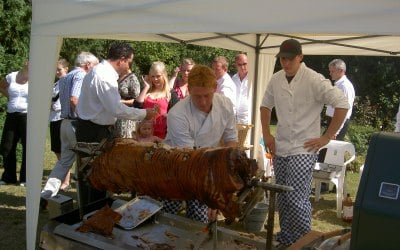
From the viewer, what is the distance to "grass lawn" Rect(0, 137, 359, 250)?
4.59 metres

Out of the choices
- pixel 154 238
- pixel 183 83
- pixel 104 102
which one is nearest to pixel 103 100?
pixel 104 102

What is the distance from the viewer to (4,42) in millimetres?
10469

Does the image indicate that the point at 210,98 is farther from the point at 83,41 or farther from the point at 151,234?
the point at 83,41

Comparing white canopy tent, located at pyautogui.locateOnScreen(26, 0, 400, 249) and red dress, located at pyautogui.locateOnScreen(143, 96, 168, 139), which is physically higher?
white canopy tent, located at pyautogui.locateOnScreen(26, 0, 400, 249)

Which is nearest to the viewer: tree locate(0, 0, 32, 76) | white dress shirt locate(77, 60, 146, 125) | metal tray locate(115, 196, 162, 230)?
metal tray locate(115, 196, 162, 230)

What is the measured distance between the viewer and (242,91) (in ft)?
22.7

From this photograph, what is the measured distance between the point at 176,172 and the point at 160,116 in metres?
2.45

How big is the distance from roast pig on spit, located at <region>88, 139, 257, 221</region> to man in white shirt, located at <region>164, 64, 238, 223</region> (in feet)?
1.39

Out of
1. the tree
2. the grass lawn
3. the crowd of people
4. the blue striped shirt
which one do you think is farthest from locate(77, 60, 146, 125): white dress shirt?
the tree

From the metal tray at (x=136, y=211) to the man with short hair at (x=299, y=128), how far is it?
40.9 inches

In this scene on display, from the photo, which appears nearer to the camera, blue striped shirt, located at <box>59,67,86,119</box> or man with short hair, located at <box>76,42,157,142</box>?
man with short hair, located at <box>76,42,157,142</box>

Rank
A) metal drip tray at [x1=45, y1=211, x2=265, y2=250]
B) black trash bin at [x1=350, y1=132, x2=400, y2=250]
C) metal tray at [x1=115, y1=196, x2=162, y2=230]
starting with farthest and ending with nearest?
metal tray at [x1=115, y1=196, x2=162, y2=230] < metal drip tray at [x1=45, y1=211, x2=265, y2=250] < black trash bin at [x1=350, y1=132, x2=400, y2=250]

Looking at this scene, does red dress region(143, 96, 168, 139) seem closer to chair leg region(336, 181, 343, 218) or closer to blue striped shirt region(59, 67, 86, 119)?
blue striped shirt region(59, 67, 86, 119)

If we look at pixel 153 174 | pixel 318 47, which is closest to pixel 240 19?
pixel 153 174
